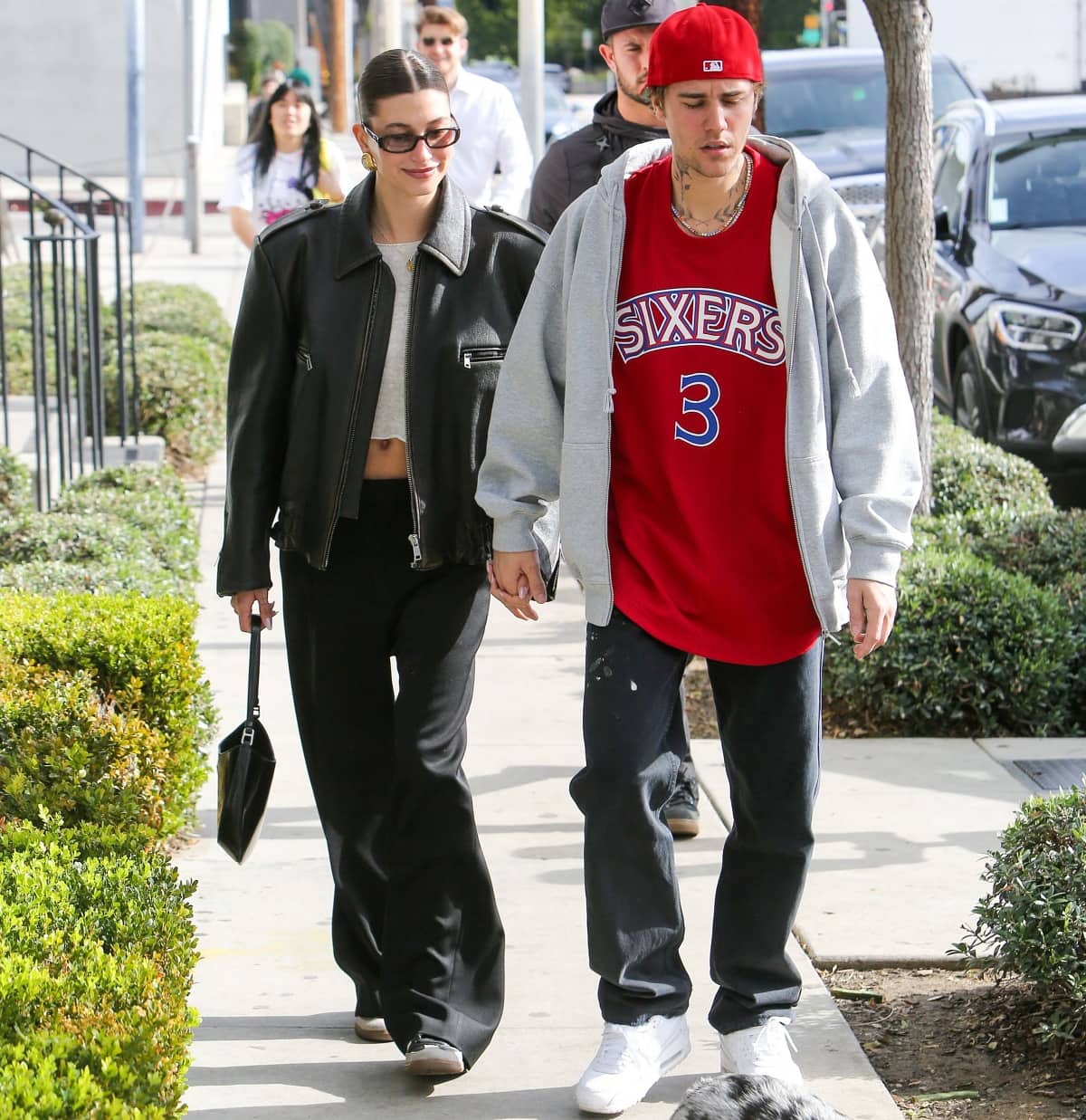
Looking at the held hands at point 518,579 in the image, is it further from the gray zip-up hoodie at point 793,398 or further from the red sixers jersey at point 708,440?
the red sixers jersey at point 708,440

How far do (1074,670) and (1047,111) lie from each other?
17.2 ft

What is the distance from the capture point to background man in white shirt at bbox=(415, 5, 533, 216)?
6996 mm

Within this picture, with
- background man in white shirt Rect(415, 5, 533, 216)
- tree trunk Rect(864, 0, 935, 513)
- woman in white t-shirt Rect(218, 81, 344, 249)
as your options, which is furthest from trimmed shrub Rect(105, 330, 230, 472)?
tree trunk Rect(864, 0, 935, 513)

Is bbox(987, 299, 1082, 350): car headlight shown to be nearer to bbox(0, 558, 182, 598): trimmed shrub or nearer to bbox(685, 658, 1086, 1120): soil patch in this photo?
bbox(0, 558, 182, 598): trimmed shrub

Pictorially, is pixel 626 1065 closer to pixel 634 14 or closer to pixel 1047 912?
pixel 1047 912

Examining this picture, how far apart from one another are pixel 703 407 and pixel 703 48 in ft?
1.98

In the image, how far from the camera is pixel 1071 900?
3.33 metres

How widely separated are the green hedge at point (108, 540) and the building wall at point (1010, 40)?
51.4ft

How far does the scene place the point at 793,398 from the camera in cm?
314

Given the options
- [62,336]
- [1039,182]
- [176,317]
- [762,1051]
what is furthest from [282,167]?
[762,1051]

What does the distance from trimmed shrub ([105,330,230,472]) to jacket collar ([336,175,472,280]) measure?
6.33 meters

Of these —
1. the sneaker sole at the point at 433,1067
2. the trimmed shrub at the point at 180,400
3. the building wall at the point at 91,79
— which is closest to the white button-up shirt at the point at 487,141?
the trimmed shrub at the point at 180,400

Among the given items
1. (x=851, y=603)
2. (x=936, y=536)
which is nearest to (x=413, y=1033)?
(x=851, y=603)

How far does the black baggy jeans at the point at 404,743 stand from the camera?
3.39 meters
